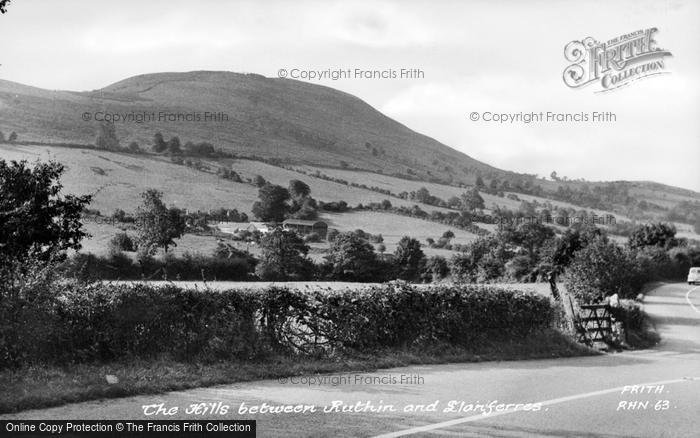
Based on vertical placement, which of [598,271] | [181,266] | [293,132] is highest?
[293,132]

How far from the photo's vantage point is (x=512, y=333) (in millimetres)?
17844

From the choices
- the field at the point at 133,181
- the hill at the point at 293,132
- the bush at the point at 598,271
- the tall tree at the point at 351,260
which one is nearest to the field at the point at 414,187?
the hill at the point at 293,132

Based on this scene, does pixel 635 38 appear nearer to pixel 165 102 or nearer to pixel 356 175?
pixel 356 175

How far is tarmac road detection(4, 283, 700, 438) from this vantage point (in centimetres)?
838

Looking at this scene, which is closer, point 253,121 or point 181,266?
point 181,266

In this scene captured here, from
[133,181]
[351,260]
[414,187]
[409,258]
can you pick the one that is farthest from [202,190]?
[414,187]

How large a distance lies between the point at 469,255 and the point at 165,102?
83.9 meters

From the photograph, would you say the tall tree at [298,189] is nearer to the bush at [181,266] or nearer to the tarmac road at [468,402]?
the bush at [181,266]

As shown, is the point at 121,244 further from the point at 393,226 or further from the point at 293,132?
the point at 293,132

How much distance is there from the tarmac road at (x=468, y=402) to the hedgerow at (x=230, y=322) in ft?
4.77

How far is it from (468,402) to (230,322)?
460cm

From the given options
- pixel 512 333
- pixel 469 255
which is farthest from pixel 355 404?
pixel 469 255

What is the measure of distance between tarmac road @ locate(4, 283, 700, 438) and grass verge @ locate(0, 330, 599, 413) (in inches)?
10.4

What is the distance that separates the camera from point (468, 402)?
1017cm
